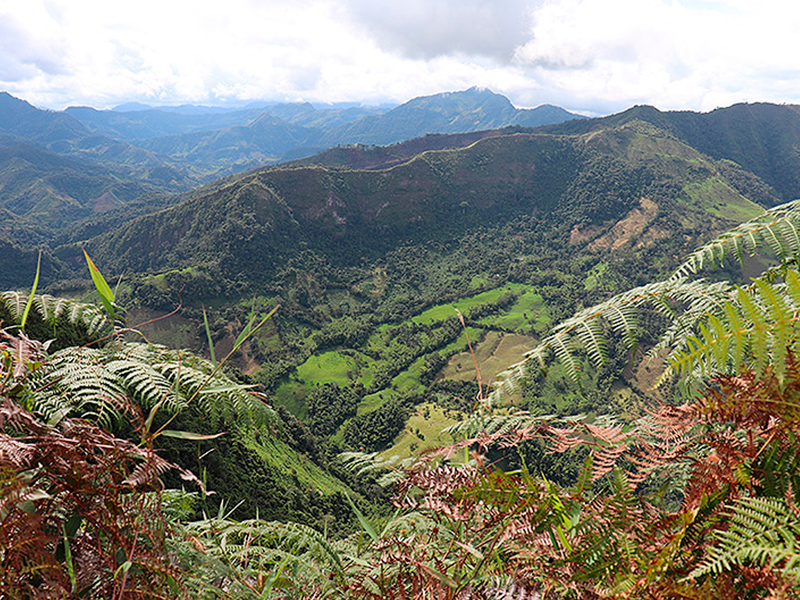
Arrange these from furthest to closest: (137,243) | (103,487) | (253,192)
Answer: (137,243) → (253,192) → (103,487)

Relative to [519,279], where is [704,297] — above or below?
above

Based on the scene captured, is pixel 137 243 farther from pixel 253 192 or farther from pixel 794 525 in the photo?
pixel 794 525

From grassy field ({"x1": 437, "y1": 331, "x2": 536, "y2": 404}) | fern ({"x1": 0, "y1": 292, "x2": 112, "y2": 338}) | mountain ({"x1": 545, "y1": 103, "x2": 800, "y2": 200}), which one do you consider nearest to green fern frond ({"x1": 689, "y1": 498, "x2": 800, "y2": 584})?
fern ({"x1": 0, "y1": 292, "x2": 112, "y2": 338})

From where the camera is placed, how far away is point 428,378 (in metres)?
88.6

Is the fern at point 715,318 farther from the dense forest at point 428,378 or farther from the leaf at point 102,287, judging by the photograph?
the leaf at point 102,287

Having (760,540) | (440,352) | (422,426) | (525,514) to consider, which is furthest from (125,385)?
(440,352)

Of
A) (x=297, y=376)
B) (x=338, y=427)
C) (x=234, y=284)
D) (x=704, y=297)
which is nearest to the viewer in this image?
(x=704, y=297)

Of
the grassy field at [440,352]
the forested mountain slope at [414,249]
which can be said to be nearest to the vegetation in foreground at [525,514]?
the forested mountain slope at [414,249]

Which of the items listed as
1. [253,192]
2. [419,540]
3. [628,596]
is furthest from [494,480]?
[253,192]

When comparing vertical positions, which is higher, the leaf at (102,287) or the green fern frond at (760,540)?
the leaf at (102,287)

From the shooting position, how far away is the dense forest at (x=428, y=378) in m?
1.58

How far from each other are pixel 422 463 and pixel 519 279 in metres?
131

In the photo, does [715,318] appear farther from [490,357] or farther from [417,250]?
[417,250]

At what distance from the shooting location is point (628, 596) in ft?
4.39
